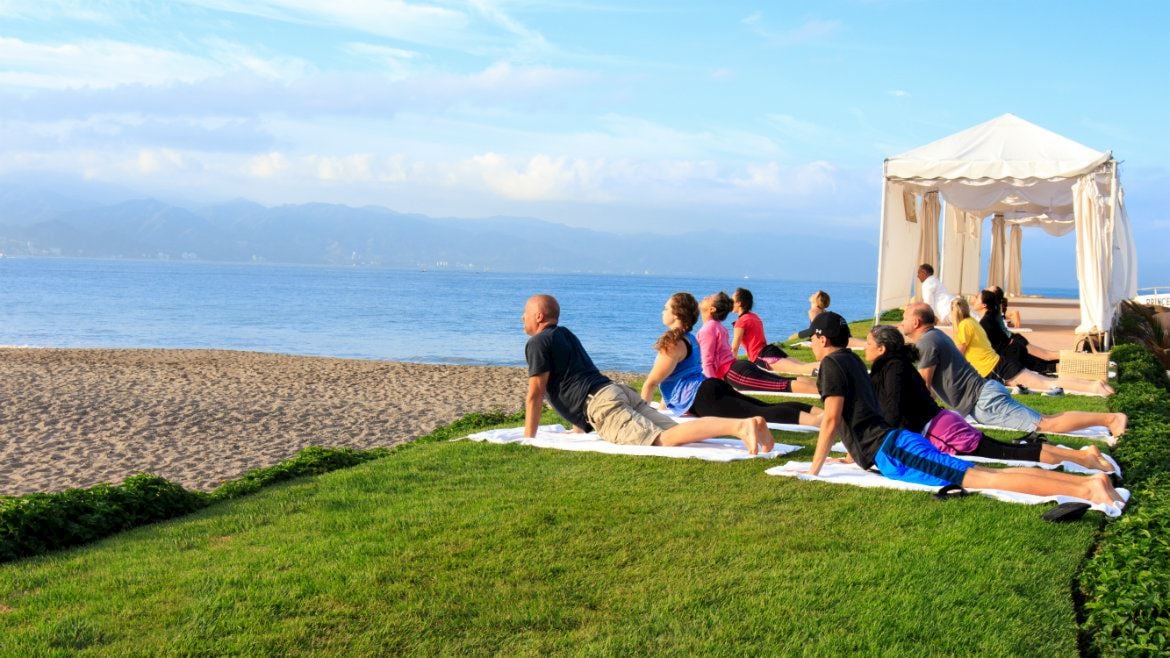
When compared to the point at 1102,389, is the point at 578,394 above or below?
above

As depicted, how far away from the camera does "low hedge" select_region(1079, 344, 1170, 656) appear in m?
3.38

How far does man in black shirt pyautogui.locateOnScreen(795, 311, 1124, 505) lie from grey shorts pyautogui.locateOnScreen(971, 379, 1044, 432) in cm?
218

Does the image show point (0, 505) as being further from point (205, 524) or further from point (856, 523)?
point (856, 523)

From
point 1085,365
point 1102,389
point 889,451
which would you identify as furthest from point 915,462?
point 1085,365

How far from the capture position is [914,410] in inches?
234

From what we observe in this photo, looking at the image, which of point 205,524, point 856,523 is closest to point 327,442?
point 205,524

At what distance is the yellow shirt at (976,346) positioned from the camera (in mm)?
8617

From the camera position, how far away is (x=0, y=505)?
466 centimetres

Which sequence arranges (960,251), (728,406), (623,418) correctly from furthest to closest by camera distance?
1. (960,251)
2. (728,406)
3. (623,418)

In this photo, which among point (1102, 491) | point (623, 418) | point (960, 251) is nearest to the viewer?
point (1102, 491)

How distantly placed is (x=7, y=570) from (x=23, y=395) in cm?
1144

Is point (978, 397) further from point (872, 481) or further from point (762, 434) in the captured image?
point (872, 481)

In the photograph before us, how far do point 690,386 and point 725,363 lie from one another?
4.33 feet

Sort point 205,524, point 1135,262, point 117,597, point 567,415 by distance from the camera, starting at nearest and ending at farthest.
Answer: point 117,597 → point 205,524 → point 567,415 → point 1135,262
